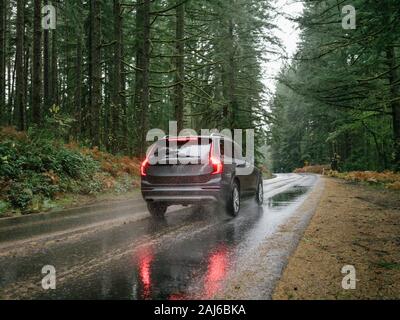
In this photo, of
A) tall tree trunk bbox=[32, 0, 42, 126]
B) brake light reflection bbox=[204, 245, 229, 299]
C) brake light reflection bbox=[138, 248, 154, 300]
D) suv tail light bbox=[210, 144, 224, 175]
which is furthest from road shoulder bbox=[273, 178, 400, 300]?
tall tree trunk bbox=[32, 0, 42, 126]

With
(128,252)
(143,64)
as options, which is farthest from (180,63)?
(128,252)

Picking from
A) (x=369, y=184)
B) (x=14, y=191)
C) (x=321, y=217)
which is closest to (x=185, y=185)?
(x=321, y=217)

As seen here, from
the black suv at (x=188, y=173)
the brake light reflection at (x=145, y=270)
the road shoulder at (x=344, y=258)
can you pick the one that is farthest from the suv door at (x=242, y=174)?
the brake light reflection at (x=145, y=270)

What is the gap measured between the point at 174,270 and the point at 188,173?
12.8 feet

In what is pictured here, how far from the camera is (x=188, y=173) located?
8469 mm

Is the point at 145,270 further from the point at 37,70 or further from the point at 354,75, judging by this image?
the point at 354,75

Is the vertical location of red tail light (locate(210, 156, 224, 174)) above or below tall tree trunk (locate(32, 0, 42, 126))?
below

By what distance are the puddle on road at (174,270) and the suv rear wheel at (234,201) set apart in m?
1.47

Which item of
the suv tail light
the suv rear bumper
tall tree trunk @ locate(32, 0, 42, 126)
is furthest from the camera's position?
tall tree trunk @ locate(32, 0, 42, 126)

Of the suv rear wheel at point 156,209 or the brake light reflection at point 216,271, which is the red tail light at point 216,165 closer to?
the suv rear wheel at point 156,209

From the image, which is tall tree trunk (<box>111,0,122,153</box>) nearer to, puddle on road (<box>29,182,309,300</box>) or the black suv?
the black suv

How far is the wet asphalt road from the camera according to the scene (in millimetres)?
4008

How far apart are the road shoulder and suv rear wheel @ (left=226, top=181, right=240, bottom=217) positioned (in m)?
1.89

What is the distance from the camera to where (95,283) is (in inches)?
165
